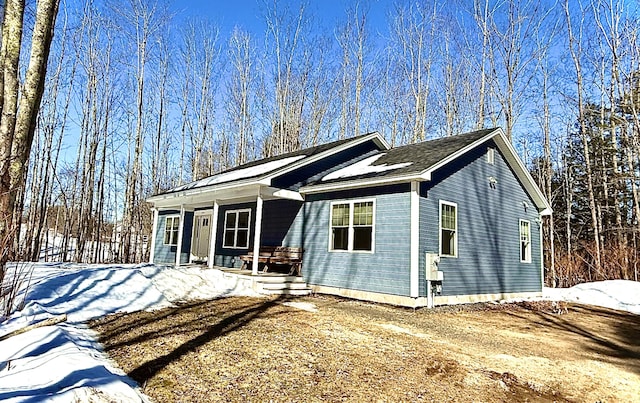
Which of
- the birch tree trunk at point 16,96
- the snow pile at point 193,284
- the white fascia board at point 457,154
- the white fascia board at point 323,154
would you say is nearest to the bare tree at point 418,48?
the white fascia board at point 323,154

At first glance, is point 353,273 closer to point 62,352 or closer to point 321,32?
point 62,352

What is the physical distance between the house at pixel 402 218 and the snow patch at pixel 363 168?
7 centimetres

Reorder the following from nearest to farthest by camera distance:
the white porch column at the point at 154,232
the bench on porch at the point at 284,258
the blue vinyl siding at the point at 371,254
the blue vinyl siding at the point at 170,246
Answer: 1. the blue vinyl siding at the point at 371,254
2. the bench on porch at the point at 284,258
3. the white porch column at the point at 154,232
4. the blue vinyl siding at the point at 170,246

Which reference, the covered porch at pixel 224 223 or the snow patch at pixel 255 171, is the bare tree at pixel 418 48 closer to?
the snow patch at pixel 255 171

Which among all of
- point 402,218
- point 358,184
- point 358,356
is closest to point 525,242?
point 402,218

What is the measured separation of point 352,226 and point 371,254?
3.11 ft

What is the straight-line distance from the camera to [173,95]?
23469 millimetres

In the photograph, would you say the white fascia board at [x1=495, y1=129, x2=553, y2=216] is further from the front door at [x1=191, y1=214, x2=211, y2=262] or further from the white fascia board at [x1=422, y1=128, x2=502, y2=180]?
the front door at [x1=191, y1=214, x2=211, y2=262]

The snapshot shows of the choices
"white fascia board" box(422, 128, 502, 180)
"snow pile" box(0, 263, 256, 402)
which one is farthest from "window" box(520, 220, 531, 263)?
"snow pile" box(0, 263, 256, 402)

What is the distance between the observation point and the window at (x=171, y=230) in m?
17.0

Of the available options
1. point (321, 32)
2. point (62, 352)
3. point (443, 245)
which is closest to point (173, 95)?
point (321, 32)

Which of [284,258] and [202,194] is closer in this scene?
[284,258]

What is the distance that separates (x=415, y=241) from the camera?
8.93 meters

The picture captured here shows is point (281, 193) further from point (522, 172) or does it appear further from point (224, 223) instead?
point (522, 172)
